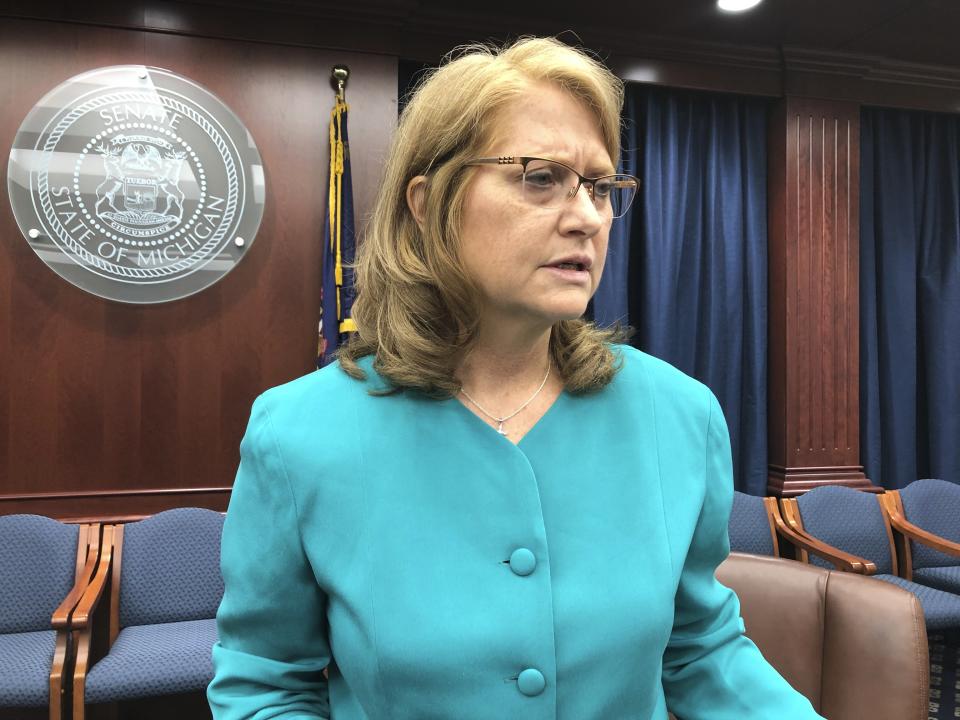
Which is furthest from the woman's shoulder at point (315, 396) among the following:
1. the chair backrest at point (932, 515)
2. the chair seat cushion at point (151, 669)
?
the chair backrest at point (932, 515)

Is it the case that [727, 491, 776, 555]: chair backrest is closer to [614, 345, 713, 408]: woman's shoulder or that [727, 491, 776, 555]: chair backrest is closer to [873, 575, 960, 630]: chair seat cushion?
[873, 575, 960, 630]: chair seat cushion

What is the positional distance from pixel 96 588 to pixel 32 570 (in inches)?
14.2

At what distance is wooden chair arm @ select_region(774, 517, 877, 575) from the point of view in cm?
301

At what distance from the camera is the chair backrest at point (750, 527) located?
347 centimetres

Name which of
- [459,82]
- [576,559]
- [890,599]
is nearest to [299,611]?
[576,559]

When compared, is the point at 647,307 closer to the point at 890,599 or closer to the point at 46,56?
the point at 890,599

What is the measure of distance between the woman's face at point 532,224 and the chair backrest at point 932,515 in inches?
145

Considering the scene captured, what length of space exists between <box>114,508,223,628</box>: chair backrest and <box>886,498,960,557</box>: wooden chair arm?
3.15 metres

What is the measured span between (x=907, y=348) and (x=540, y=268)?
4.27m

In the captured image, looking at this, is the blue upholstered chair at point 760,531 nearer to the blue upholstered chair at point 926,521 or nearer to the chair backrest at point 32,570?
the blue upholstered chair at point 926,521

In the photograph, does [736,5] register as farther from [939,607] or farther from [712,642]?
[712,642]

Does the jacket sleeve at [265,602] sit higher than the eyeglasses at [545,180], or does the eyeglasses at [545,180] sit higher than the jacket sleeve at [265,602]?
the eyeglasses at [545,180]

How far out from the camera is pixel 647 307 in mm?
4027

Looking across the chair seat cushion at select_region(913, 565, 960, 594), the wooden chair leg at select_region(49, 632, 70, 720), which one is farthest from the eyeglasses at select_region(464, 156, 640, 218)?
the chair seat cushion at select_region(913, 565, 960, 594)
